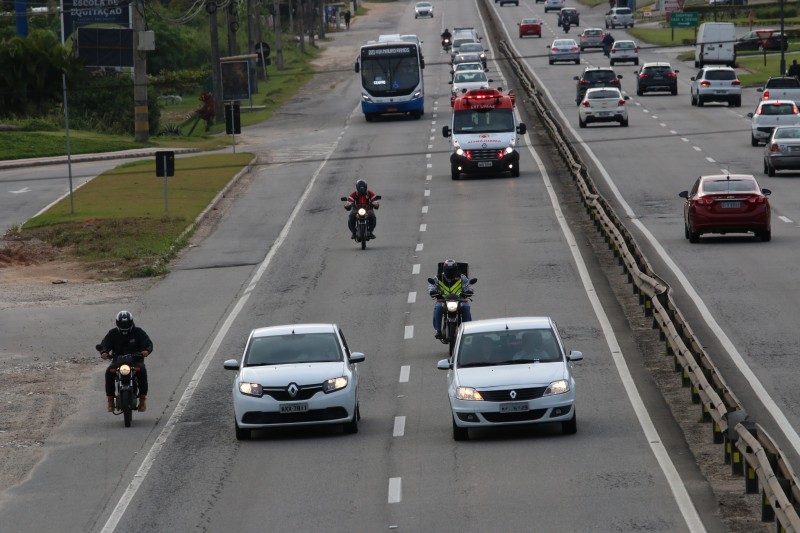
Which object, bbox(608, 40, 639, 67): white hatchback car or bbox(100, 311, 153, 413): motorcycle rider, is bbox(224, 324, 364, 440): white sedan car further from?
bbox(608, 40, 639, 67): white hatchback car

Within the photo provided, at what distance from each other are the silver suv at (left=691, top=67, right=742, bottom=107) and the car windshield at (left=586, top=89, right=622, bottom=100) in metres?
8.78

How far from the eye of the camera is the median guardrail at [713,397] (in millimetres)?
13125

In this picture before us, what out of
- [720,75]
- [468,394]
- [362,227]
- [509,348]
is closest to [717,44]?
[720,75]

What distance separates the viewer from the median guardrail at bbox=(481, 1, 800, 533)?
13.1 m

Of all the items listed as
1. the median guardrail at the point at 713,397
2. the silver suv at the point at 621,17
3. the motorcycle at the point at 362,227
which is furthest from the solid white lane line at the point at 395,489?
the silver suv at the point at 621,17

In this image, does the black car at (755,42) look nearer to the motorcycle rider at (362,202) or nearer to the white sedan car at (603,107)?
the white sedan car at (603,107)

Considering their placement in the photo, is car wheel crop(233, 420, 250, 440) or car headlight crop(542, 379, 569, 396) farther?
car wheel crop(233, 420, 250, 440)

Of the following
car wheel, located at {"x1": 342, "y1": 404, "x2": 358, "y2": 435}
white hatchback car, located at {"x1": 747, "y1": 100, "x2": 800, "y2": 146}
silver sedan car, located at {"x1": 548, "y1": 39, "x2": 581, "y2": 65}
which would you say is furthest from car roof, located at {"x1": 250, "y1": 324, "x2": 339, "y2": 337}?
silver sedan car, located at {"x1": 548, "y1": 39, "x2": 581, "y2": 65}

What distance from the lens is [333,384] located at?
18.8 m

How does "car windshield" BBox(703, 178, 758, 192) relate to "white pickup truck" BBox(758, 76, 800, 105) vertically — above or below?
above

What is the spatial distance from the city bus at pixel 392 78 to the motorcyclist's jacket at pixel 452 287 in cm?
4723

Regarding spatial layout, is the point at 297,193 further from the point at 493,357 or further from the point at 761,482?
the point at 761,482

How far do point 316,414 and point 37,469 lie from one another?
329 cm

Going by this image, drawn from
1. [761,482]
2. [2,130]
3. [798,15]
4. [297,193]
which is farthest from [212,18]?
[798,15]
